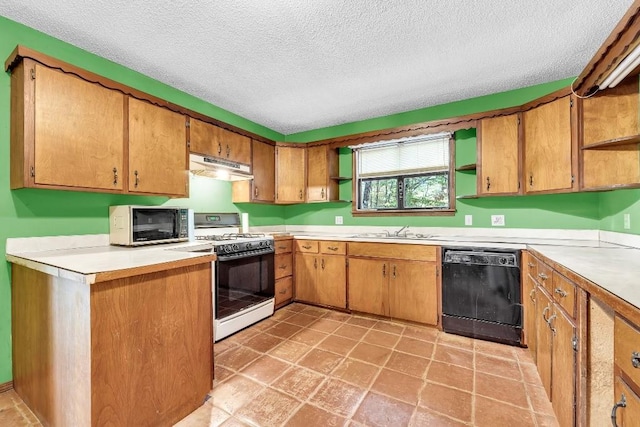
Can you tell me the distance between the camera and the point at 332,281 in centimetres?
329

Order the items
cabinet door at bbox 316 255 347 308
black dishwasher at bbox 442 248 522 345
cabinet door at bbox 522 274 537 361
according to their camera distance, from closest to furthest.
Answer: cabinet door at bbox 522 274 537 361 < black dishwasher at bbox 442 248 522 345 < cabinet door at bbox 316 255 347 308

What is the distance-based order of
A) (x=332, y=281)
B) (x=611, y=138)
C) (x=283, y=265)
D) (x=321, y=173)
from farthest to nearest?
(x=321, y=173) → (x=283, y=265) → (x=332, y=281) → (x=611, y=138)

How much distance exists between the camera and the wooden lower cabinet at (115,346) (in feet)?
4.00

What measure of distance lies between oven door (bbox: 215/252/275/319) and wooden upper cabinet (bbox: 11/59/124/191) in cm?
112

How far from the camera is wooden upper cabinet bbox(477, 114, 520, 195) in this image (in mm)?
2621

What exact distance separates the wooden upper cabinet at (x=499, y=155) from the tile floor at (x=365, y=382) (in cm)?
148

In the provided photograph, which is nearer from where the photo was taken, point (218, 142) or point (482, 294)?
point (482, 294)

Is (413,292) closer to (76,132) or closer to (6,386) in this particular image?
(76,132)

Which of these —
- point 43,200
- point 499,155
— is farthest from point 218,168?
point 499,155

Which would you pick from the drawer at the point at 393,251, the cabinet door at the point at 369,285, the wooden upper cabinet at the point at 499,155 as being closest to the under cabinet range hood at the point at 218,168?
the drawer at the point at 393,251

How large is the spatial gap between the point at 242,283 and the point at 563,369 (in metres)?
2.44

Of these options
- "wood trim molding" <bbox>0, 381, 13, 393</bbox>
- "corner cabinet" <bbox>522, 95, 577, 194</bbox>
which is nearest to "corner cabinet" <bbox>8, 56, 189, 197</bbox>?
"wood trim molding" <bbox>0, 381, 13, 393</bbox>

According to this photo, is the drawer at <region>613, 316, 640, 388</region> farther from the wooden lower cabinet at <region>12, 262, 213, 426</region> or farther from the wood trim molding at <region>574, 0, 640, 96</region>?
the wooden lower cabinet at <region>12, 262, 213, 426</region>

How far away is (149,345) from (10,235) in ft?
4.53
